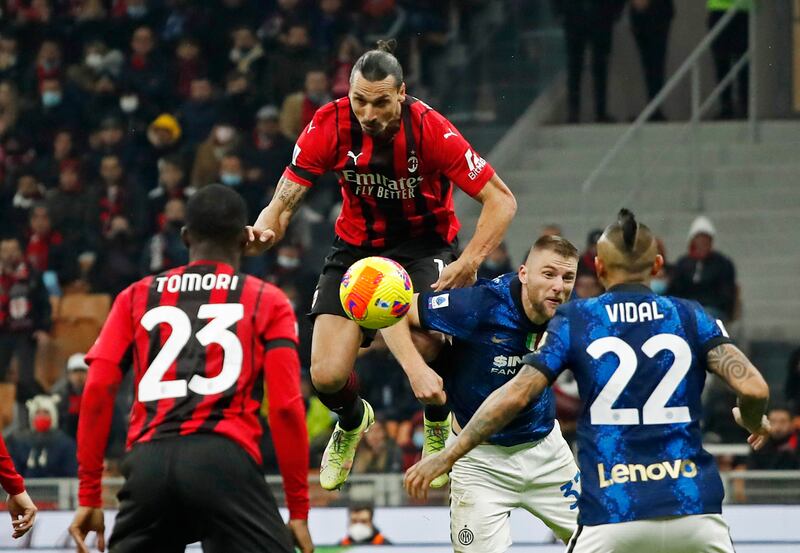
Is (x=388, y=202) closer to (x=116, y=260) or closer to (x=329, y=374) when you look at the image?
(x=329, y=374)

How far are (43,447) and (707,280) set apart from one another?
235 inches

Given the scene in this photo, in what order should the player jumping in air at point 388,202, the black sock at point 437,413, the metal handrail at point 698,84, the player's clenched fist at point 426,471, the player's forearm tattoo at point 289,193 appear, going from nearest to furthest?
the player's clenched fist at point 426,471, the player jumping in air at point 388,202, the player's forearm tattoo at point 289,193, the black sock at point 437,413, the metal handrail at point 698,84

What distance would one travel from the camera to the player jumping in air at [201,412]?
5.50 meters

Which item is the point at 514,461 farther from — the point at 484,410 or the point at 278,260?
the point at 278,260

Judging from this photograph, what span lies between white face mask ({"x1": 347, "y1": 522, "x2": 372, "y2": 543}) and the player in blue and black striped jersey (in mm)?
5394

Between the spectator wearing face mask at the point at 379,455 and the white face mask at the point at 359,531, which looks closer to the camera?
the white face mask at the point at 359,531

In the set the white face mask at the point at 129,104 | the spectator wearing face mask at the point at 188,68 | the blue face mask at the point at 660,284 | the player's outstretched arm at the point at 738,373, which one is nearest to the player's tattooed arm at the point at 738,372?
the player's outstretched arm at the point at 738,373

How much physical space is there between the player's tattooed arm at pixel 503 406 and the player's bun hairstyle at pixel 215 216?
3.75 feet

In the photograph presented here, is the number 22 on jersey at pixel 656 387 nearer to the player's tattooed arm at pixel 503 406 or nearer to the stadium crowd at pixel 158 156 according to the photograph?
the player's tattooed arm at pixel 503 406

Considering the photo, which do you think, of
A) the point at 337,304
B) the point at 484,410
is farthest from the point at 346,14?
the point at 484,410

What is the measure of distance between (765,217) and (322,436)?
5718 millimetres

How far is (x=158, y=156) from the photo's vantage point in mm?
16562

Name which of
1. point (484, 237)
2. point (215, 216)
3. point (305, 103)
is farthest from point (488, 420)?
point (305, 103)

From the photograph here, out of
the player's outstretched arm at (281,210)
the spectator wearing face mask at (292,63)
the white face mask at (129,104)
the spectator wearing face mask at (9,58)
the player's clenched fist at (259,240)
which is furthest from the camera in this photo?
the spectator wearing face mask at (9,58)
